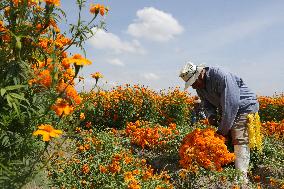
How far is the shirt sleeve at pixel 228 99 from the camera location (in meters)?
5.81

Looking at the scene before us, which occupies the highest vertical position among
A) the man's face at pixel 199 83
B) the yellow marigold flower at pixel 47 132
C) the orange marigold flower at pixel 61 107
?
the man's face at pixel 199 83

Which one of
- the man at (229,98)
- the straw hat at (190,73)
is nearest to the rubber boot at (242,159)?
the man at (229,98)

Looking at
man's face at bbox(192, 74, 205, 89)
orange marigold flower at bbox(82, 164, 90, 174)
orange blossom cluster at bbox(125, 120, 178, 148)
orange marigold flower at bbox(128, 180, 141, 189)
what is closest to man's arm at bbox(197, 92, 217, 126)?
man's face at bbox(192, 74, 205, 89)

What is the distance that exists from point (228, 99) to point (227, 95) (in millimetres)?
58

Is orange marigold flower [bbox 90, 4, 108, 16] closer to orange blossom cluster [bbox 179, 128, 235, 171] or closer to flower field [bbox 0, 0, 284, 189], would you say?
flower field [bbox 0, 0, 284, 189]

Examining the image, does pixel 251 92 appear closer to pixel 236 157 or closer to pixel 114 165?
pixel 236 157

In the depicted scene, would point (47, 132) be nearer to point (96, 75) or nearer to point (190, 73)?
point (96, 75)

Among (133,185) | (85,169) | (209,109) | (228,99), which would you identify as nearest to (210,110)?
(209,109)

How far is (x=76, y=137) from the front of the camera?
204 inches

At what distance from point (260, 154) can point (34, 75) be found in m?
4.53

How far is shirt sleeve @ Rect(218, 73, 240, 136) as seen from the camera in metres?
5.81

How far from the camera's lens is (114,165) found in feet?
18.1

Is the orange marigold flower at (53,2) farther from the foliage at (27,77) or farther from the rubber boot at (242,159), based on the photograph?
the rubber boot at (242,159)

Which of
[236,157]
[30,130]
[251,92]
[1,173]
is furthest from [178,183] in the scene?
[1,173]
